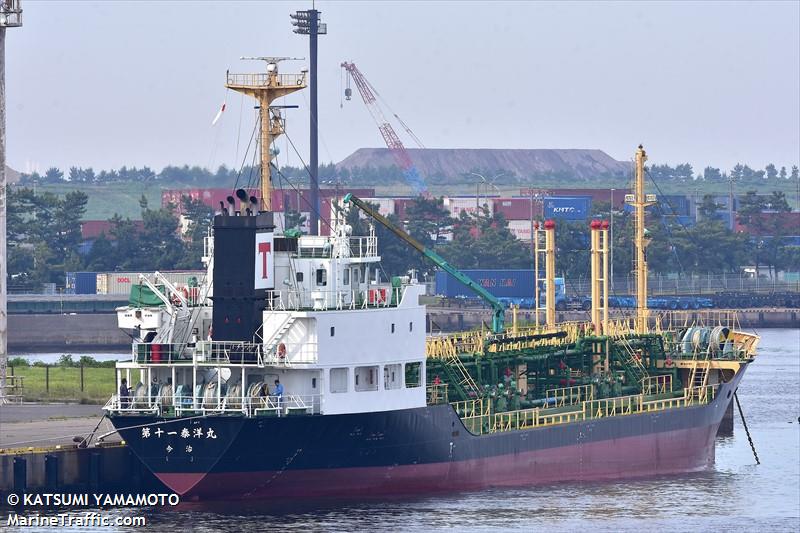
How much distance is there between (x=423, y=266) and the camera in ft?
625

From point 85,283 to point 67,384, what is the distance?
314 ft

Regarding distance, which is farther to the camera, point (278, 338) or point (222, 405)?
point (278, 338)

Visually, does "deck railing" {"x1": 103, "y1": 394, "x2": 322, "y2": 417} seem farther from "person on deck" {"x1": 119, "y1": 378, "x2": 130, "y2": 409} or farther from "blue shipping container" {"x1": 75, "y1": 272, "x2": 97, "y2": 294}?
"blue shipping container" {"x1": 75, "y1": 272, "x2": 97, "y2": 294}

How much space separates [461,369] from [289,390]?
11114 mm

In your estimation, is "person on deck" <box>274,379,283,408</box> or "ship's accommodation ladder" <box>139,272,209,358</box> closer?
"person on deck" <box>274,379,283,408</box>

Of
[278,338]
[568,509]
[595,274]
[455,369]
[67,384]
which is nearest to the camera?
[278,338]

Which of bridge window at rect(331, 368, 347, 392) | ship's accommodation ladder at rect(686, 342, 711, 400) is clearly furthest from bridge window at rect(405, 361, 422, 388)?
ship's accommodation ladder at rect(686, 342, 711, 400)

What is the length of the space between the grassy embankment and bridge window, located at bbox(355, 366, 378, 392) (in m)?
20.5

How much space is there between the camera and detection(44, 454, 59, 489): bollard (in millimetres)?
60812

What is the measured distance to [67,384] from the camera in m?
86.5

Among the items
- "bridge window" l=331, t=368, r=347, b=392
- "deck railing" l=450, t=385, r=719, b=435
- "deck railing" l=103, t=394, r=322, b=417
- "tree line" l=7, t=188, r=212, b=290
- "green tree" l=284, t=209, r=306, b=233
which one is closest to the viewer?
"deck railing" l=103, t=394, r=322, b=417

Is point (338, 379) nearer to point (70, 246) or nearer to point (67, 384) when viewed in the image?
point (67, 384)

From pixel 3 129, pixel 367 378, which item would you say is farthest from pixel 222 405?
pixel 3 129

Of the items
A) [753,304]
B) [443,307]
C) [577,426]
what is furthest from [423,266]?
[577,426]
